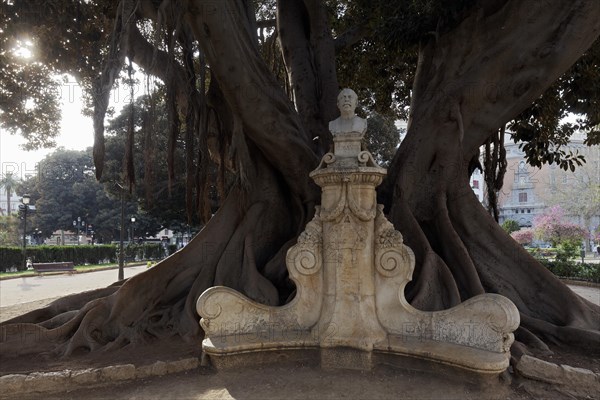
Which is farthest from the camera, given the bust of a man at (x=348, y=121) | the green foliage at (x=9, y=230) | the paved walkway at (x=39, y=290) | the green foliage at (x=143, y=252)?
the green foliage at (x=9, y=230)

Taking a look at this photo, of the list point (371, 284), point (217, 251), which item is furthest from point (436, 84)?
point (217, 251)

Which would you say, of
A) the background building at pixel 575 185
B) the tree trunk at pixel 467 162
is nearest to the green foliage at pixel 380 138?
the background building at pixel 575 185

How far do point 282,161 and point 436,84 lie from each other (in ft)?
7.64

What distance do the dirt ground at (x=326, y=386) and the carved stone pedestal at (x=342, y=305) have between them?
151 mm

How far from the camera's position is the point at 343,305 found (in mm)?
3697

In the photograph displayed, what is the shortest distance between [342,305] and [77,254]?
25.0 meters

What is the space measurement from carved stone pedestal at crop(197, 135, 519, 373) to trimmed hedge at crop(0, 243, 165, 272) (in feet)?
67.0

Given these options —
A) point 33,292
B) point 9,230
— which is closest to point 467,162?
point 33,292

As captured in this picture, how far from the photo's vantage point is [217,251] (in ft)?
18.2

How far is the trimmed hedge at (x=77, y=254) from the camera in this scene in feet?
65.1

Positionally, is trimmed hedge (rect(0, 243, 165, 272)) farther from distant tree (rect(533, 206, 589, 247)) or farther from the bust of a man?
distant tree (rect(533, 206, 589, 247))

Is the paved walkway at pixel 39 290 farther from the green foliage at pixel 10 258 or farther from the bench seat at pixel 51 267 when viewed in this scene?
the green foliage at pixel 10 258

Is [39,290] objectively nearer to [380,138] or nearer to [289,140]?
[289,140]

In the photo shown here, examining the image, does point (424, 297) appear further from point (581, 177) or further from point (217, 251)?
point (581, 177)
